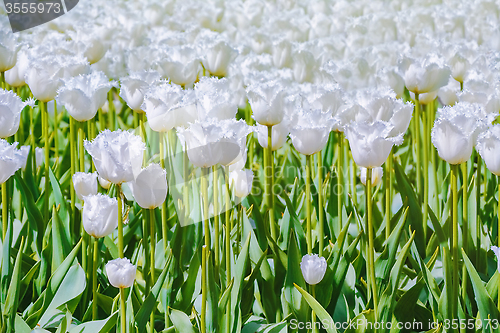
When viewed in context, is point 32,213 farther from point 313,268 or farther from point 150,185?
point 313,268

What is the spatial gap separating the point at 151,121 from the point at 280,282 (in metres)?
0.64

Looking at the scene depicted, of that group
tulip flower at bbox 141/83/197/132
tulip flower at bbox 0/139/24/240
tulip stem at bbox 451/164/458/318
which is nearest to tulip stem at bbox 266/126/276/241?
tulip flower at bbox 141/83/197/132

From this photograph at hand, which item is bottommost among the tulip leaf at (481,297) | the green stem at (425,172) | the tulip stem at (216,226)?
the tulip leaf at (481,297)

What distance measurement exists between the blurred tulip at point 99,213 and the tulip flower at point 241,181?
472mm

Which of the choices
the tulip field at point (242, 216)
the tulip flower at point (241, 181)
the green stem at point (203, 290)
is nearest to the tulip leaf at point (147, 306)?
the tulip field at point (242, 216)

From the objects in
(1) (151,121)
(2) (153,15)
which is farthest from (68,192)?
(2) (153,15)

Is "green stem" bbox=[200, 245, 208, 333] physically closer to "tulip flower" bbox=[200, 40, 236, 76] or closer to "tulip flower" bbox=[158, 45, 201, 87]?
"tulip flower" bbox=[158, 45, 201, 87]

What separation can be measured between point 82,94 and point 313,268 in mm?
961

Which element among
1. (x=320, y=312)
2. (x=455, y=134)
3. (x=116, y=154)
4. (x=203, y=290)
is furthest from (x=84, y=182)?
(x=455, y=134)

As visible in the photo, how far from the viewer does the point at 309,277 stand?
1517 mm

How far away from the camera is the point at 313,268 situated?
1502 millimetres

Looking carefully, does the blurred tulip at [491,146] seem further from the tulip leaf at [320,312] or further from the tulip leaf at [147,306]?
the tulip leaf at [147,306]

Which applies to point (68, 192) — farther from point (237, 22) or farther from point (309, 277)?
point (237, 22)

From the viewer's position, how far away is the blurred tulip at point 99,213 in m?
1.44
